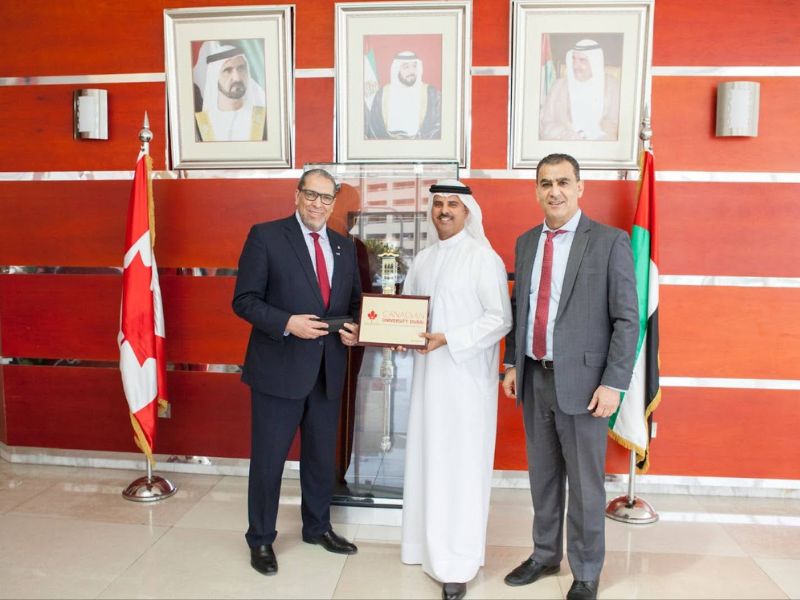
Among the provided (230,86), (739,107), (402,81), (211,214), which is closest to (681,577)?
(739,107)

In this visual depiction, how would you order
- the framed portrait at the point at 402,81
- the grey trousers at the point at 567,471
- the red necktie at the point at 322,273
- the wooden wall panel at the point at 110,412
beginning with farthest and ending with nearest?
the wooden wall panel at the point at 110,412 < the framed portrait at the point at 402,81 < the red necktie at the point at 322,273 < the grey trousers at the point at 567,471

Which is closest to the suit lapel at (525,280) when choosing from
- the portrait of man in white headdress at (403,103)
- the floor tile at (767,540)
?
the portrait of man in white headdress at (403,103)

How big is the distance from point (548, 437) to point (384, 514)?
3.41 feet

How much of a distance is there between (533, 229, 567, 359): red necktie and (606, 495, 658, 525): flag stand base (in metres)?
1.37

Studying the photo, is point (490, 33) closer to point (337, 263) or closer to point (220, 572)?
point (337, 263)

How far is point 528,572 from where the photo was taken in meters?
2.67

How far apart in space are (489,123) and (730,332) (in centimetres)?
179

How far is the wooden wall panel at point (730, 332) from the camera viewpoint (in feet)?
11.6

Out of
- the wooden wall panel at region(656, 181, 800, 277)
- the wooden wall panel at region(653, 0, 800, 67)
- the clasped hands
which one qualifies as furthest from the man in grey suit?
the wooden wall panel at region(653, 0, 800, 67)

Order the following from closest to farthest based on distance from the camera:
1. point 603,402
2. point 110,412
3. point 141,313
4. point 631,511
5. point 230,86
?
point 603,402 → point 631,511 → point 141,313 → point 230,86 → point 110,412

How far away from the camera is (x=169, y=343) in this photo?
153 inches

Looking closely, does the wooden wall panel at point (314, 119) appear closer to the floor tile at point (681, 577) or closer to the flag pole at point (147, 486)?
the flag pole at point (147, 486)

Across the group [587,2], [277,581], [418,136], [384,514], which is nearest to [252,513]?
[277,581]

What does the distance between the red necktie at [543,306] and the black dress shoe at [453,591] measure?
0.97 meters
